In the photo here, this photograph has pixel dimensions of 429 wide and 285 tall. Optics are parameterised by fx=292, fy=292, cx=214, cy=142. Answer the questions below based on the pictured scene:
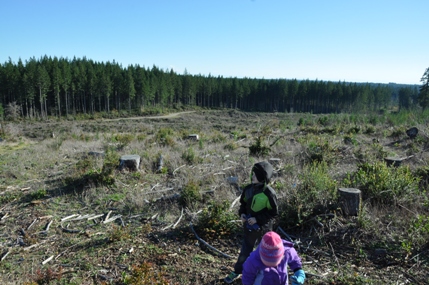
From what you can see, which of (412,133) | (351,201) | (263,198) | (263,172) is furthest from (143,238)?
(412,133)

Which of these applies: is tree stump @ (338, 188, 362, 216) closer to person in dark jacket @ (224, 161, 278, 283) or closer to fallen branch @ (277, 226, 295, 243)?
fallen branch @ (277, 226, 295, 243)

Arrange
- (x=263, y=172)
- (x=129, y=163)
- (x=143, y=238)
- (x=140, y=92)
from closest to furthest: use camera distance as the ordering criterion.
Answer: (x=263, y=172) → (x=143, y=238) → (x=129, y=163) → (x=140, y=92)

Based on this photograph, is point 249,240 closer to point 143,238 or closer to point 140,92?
point 143,238

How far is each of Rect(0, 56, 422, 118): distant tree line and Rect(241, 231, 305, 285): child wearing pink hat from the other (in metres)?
30.6

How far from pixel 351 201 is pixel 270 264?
3252mm

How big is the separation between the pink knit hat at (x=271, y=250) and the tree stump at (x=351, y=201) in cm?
319

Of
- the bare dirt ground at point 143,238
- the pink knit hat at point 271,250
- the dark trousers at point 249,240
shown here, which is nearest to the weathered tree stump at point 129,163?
the bare dirt ground at point 143,238

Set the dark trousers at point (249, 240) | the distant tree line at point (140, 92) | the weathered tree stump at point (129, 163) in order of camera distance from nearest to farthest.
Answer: the dark trousers at point (249, 240) < the weathered tree stump at point (129, 163) < the distant tree line at point (140, 92)

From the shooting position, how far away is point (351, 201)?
17.4ft

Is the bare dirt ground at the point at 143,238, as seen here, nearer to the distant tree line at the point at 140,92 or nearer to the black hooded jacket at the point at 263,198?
the black hooded jacket at the point at 263,198

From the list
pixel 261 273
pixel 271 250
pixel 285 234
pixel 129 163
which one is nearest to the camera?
pixel 271 250

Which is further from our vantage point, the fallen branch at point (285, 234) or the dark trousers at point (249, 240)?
the fallen branch at point (285, 234)

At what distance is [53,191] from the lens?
762cm

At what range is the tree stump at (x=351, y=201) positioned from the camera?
17.3 ft
